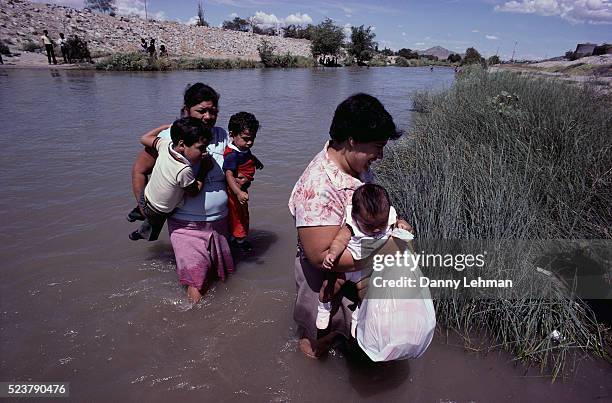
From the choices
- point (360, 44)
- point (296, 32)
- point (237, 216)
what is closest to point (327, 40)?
point (360, 44)

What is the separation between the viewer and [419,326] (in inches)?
66.4

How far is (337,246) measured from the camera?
1.69 meters

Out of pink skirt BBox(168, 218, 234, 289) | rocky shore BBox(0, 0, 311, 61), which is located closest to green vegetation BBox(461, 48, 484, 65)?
pink skirt BBox(168, 218, 234, 289)

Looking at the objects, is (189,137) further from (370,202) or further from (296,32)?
(296,32)

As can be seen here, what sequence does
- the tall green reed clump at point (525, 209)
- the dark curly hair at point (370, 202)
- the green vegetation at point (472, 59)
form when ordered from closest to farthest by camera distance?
the dark curly hair at point (370, 202) → the tall green reed clump at point (525, 209) → the green vegetation at point (472, 59)

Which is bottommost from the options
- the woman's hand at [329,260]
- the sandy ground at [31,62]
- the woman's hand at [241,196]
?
the woman's hand at [241,196]

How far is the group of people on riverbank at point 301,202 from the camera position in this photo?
66.8 inches

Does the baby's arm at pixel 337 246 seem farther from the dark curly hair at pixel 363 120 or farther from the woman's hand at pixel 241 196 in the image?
the woman's hand at pixel 241 196

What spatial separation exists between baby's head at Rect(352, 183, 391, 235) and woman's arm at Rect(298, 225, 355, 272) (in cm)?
13

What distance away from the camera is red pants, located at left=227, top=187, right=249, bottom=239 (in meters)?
3.14

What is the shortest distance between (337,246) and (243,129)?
158 cm

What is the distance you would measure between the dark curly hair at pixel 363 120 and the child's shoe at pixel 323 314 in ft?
3.13

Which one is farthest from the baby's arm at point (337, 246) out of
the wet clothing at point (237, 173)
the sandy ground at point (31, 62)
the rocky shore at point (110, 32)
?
the rocky shore at point (110, 32)

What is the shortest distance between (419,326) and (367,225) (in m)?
0.54
